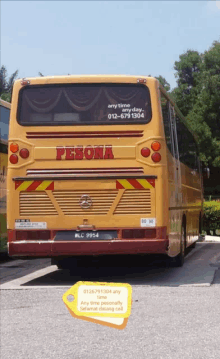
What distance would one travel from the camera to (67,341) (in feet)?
29.1

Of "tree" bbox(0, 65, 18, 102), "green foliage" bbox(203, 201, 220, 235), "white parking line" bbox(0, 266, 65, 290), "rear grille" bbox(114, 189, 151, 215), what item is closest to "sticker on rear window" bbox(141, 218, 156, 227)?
"rear grille" bbox(114, 189, 151, 215)

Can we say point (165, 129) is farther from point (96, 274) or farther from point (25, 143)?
point (96, 274)

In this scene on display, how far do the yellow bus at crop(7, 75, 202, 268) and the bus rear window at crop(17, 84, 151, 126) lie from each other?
0.02m

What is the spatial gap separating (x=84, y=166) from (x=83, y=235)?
3.93 ft

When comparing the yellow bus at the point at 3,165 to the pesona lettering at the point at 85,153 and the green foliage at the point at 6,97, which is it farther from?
the green foliage at the point at 6,97

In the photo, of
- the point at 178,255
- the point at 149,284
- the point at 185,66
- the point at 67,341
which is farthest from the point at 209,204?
the point at 185,66

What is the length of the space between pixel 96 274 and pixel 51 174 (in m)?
3.16

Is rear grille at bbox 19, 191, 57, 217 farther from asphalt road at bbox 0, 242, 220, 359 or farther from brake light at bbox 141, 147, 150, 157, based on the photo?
brake light at bbox 141, 147, 150, 157

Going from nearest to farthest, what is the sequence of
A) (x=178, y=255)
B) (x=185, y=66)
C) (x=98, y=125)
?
(x=98, y=125) → (x=178, y=255) → (x=185, y=66)

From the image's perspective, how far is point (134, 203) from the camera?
1218cm

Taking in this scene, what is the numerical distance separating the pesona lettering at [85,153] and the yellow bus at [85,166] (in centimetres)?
2

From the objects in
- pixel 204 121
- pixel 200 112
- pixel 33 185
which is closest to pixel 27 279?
pixel 33 185

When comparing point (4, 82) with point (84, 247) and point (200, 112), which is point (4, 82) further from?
point (84, 247)
